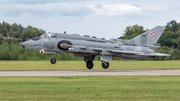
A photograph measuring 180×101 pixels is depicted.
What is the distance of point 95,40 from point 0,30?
54.9m

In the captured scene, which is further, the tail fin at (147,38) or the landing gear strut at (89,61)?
the tail fin at (147,38)

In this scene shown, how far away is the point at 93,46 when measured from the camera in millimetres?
25844

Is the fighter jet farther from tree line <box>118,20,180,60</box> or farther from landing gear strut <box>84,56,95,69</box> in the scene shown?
tree line <box>118,20,180,60</box>

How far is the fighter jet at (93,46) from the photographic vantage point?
24625mm

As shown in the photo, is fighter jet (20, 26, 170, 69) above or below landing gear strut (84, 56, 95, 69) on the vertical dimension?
above

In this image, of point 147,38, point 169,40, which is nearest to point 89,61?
point 147,38

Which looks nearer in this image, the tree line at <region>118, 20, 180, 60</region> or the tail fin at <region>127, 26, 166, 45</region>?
the tail fin at <region>127, 26, 166, 45</region>

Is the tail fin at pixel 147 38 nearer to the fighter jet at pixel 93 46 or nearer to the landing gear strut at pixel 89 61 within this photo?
the fighter jet at pixel 93 46

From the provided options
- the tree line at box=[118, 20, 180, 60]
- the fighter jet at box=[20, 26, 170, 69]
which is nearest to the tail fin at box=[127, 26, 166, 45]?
the fighter jet at box=[20, 26, 170, 69]

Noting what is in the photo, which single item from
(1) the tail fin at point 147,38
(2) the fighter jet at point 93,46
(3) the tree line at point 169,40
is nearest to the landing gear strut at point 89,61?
(2) the fighter jet at point 93,46

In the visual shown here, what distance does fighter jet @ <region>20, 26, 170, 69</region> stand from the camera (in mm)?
24625

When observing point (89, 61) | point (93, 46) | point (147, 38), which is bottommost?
point (89, 61)

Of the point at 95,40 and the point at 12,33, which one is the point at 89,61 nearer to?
the point at 95,40

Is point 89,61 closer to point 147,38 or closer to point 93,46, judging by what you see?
point 93,46
